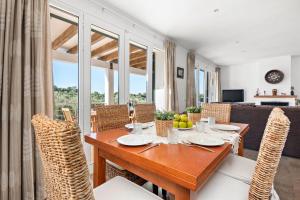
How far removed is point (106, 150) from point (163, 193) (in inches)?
39.2

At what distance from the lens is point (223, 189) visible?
1079 millimetres

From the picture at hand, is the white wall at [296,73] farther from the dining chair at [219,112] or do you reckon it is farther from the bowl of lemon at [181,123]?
the bowl of lemon at [181,123]

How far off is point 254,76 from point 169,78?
521 cm

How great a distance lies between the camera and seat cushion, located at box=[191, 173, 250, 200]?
101 cm

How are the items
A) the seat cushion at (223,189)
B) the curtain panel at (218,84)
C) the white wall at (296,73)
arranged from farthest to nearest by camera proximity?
1. the curtain panel at (218,84)
2. the white wall at (296,73)
3. the seat cushion at (223,189)

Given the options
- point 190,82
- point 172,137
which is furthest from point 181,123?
point 190,82

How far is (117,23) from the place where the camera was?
3.08m

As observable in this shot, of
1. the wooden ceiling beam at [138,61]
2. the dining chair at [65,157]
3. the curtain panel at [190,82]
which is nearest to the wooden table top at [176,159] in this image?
the dining chair at [65,157]

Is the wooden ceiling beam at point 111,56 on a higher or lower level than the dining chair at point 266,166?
higher

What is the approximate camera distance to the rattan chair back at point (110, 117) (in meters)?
1.80

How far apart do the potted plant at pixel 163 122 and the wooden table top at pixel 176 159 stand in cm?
21

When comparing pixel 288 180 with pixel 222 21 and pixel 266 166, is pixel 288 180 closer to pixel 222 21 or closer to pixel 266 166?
pixel 266 166

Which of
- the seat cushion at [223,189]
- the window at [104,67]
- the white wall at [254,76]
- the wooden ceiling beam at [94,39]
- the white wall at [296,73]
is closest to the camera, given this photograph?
the seat cushion at [223,189]

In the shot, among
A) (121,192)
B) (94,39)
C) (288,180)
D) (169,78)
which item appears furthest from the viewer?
(169,78)
